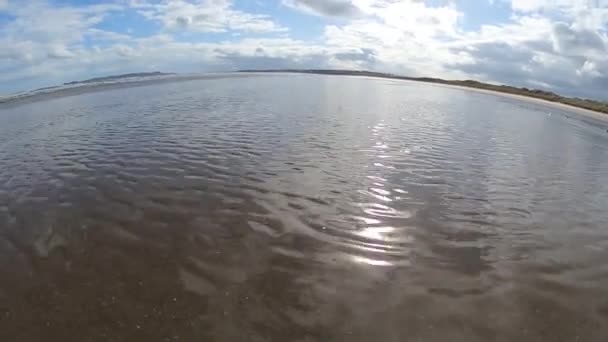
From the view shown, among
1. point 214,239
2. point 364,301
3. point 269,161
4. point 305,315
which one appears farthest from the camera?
point 269,161

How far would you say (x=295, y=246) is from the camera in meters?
6.65

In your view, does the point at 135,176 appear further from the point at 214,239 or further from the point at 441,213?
the point at 441,213

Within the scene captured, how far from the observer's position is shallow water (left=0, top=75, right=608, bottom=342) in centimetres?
482

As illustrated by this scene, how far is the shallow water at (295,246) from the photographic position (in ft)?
15.8

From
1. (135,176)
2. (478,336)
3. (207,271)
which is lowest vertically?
(478,336)

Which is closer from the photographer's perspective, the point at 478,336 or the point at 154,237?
the point at 478,336

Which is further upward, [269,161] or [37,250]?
[269,161]

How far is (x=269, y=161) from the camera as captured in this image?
12375mm

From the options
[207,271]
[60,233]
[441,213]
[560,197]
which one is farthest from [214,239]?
[560,197]

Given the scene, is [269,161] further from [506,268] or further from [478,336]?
[478,336]

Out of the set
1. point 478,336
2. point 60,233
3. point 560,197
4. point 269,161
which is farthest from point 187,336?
point 560,197

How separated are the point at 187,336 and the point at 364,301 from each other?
8.27 ft

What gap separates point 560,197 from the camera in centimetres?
1018

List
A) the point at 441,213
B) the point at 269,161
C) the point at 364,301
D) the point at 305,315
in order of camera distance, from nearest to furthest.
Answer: the point at 305,315 < the point at 364,301 < the point at 441,213 < the point at 269,161
